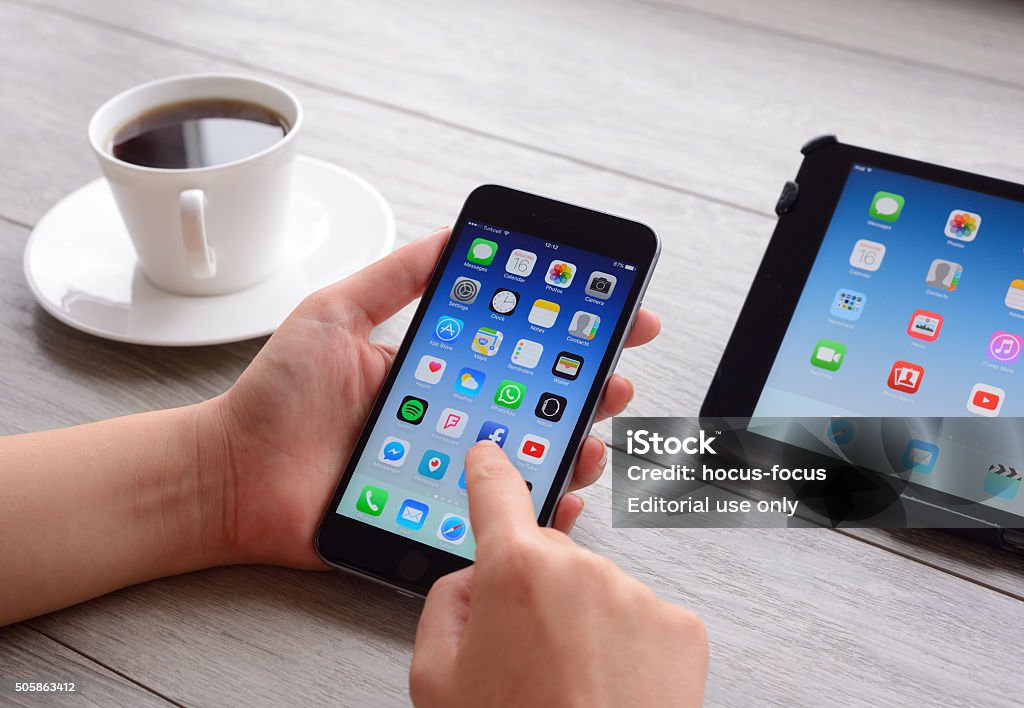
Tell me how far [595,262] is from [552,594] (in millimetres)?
227

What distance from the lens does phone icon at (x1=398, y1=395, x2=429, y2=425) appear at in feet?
1.84

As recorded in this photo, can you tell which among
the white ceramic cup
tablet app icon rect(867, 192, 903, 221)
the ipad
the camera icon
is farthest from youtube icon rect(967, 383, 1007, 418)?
the white ceramic cup

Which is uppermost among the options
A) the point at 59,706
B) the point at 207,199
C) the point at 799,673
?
the point at 207,199

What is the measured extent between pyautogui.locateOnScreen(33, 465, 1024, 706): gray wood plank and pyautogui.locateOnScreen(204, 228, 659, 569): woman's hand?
0.03m

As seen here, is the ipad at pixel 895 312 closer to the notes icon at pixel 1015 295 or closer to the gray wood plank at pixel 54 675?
the notes icon at pixel 1015 295

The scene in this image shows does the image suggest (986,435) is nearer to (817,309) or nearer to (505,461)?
(817,309)

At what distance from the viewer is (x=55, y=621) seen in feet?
1.71

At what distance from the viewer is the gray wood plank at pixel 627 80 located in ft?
2.92

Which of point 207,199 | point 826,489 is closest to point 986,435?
point 826,489

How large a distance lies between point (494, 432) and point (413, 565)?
0.09 m

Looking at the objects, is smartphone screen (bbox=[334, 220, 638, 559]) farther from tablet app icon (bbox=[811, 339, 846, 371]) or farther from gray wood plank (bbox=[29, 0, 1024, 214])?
gray wood plank (bbox=[29, 0, 1024, 214])

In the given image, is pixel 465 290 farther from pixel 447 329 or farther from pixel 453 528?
pixel 453 528

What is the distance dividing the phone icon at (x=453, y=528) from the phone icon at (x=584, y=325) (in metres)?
0.13

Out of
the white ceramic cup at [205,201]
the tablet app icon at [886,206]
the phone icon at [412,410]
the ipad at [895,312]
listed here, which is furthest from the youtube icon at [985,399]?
the white ceramic cup at [205,201]
